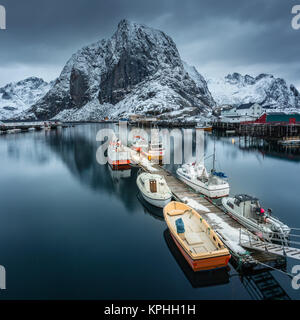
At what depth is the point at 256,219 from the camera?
51.9 ft

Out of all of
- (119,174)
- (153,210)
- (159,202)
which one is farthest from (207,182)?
(119,174)

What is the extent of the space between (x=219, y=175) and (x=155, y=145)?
19.7 meters

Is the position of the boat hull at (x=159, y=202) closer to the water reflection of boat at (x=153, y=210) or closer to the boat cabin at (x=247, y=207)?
the water reflection of boat at (x=153, y=210)

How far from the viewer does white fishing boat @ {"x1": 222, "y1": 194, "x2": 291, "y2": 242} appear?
1426 centimetres

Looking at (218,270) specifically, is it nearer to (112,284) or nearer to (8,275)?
(112,284)

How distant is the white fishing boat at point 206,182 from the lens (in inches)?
881

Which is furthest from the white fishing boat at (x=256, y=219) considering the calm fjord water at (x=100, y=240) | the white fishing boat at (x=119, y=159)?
the white fishing boat at (x=119, y=159)

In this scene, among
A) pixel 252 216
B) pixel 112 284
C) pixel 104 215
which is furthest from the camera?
pixel 104 215

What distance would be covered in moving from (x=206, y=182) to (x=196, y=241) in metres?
10.3

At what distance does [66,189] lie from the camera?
30109 mm

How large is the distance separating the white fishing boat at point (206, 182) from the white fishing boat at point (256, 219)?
13.7 ft

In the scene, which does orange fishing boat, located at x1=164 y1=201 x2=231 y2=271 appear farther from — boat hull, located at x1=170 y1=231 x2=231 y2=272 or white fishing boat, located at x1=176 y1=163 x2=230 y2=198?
white fishing boat, located at x1=176 y1=163 x2=230 y2=198
